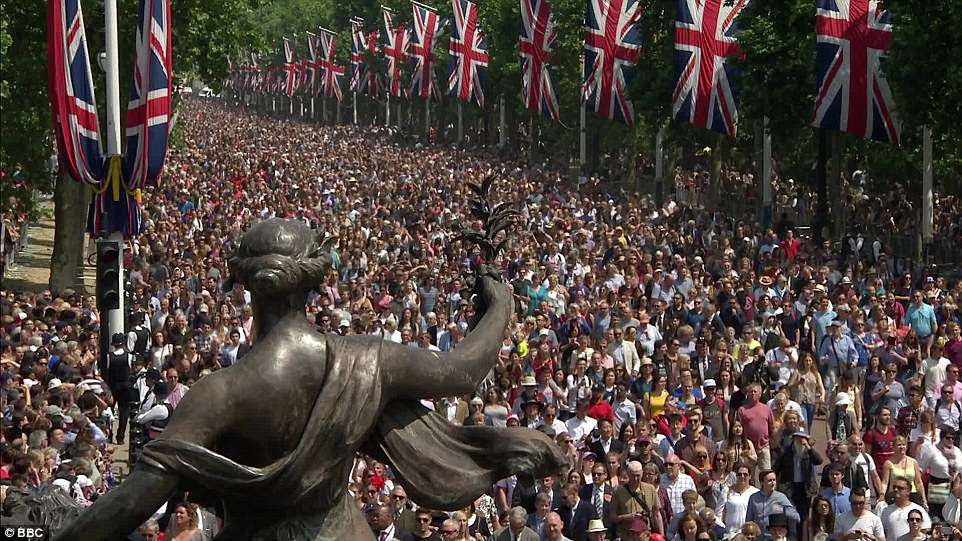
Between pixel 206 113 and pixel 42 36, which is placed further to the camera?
pixel 206 113

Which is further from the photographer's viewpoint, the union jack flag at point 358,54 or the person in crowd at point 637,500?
the union jack flag at point 358,54

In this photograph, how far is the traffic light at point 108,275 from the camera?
70.2ft

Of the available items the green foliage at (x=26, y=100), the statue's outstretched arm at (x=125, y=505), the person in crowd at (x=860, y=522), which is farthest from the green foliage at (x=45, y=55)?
the statue's outstretched arm at (x=125, y=505)

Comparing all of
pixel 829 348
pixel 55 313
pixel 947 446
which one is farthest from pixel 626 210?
pixel 947 446

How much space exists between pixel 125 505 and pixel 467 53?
60.0m

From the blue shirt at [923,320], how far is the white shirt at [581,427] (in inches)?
244

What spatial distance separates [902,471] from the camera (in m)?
15.6

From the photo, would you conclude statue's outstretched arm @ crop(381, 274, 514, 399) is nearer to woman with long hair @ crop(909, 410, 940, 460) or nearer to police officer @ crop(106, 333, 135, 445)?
woman with long hair @ crop(909, 410, 940, 460)

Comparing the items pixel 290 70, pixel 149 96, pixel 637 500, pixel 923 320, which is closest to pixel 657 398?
pixel 637 500

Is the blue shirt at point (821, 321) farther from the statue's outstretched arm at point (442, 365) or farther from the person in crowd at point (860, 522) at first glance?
the statue's outstretched arm at point (442, 365)

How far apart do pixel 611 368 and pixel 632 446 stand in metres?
4.09

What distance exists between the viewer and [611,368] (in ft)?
65.3

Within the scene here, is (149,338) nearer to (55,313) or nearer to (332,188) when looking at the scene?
(55,313)

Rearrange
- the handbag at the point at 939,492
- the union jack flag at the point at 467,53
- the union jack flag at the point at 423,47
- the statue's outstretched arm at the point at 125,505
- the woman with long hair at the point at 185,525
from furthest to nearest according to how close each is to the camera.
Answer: the union jack flag at the point at 423,47 → the union jack flag at the point at 467,53 → the handbag at the point at 939,492 → the woman with long hair at the point at 185,525 → the statue's outstretched arm at the point at 125,505
